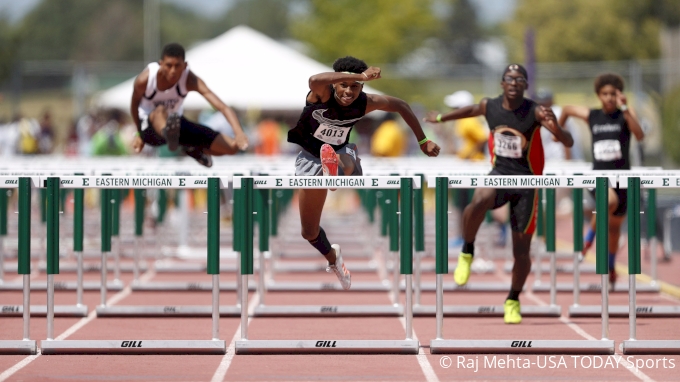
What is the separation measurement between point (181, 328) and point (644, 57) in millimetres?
44684

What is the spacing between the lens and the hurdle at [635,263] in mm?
8672

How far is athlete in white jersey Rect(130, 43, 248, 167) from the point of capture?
10609 mm

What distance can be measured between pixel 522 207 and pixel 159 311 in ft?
10.6

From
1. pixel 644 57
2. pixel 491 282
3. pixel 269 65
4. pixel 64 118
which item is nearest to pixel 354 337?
pixel 491 282

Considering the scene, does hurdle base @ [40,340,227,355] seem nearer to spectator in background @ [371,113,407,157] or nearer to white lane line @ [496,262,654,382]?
white lane line @ [496,262,654,382]

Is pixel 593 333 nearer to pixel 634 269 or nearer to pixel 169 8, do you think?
pixel 634 269

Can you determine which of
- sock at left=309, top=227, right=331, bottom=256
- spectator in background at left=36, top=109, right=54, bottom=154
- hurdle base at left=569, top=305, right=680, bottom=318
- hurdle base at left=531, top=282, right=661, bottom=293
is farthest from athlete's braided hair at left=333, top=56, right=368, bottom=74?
spectator in background at left=36, top=109, right=54, bottom=154

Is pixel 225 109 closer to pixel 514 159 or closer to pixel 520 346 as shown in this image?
pixel 514 159

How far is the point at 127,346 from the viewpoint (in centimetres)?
874

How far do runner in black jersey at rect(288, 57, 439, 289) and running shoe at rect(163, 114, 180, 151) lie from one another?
1471 mm

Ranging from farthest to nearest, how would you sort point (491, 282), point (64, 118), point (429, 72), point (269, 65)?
point (64, 118)
point (429, 72)
point (269, 65)
point (491, 282)

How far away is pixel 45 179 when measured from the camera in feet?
29.3

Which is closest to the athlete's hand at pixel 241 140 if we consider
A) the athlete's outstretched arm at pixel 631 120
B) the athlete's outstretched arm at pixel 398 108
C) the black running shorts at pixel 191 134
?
the black running shorts at pixel 191 134

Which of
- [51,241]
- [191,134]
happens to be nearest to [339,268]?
[191,134]
